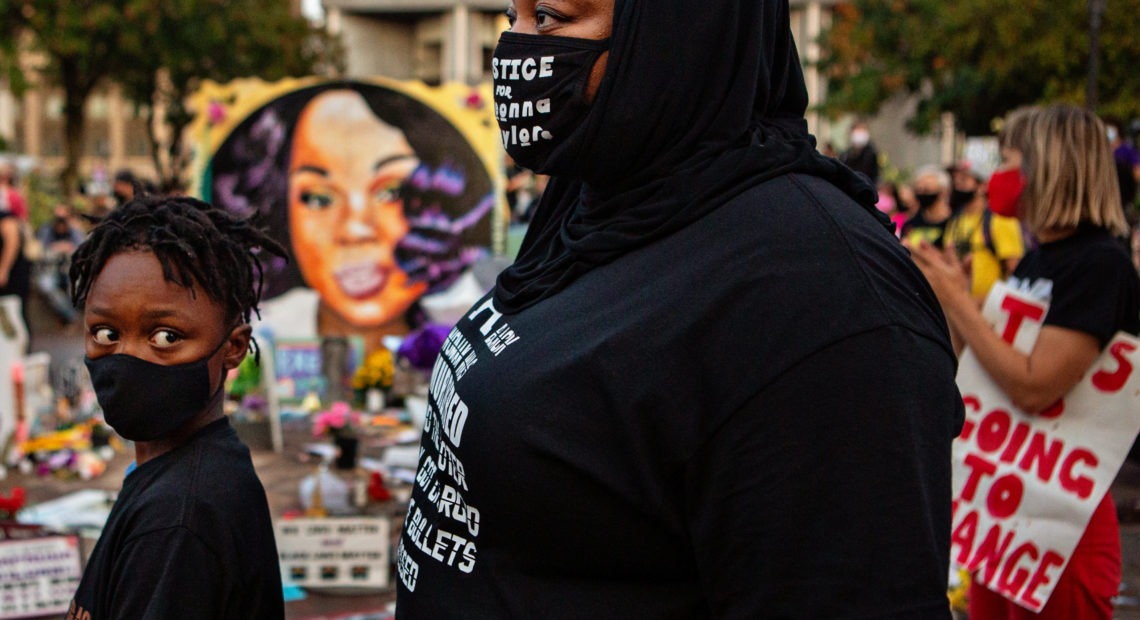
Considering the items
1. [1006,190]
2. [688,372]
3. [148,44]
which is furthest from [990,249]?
[148,44]

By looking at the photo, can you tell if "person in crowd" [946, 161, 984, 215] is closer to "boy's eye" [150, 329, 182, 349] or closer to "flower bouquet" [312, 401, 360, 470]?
"flower bouquet" [312, 401, 360, 470]

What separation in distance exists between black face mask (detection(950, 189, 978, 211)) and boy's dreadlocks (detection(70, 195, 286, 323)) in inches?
292

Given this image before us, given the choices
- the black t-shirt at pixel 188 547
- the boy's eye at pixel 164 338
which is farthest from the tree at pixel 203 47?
the black t-shirt at pixel 188 547

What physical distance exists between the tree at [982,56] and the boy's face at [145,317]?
13.4 metres

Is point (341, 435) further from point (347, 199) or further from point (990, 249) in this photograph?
point (347, 199)

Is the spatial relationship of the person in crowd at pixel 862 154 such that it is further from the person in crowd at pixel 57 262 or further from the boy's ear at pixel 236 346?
the boy's ear at pixel 236 346

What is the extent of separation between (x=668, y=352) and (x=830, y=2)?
4195 centimetres

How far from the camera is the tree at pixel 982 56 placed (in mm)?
14125

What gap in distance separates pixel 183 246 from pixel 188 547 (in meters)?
0.53

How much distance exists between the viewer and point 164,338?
1.97 m

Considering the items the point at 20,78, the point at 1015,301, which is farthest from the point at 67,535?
the point at 20,78

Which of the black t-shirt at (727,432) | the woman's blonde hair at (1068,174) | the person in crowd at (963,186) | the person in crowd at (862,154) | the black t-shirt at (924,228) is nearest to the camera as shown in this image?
the black t-shirt at (727,432)

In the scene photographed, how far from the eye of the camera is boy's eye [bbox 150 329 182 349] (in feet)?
6.45

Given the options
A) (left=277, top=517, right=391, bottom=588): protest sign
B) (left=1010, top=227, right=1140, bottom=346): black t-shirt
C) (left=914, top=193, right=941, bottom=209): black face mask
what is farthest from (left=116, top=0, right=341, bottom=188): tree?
(left=1010, top=227, right=1140, bottom=346): black t-shirt
